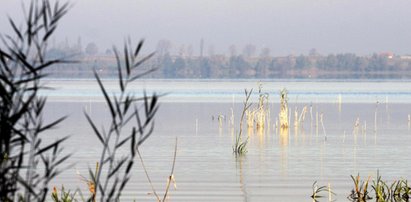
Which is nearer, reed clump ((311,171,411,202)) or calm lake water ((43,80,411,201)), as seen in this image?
reed clump ((311,171,411,202))

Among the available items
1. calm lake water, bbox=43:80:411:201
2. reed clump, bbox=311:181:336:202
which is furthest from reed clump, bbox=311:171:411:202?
calm lake water, bbox=43:80:411:201

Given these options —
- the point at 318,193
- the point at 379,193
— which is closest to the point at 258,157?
the point at 318,193

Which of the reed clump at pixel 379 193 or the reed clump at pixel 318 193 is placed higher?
the reed clump at pixel 379 193

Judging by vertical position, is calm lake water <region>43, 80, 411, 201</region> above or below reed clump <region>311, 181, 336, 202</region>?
below

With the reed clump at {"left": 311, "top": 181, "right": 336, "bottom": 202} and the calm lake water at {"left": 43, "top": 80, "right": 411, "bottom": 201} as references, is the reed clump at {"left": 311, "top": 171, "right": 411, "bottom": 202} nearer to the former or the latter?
the reed clump at {"left": 311, "top": 181, "right": 336, "bottom": 202}

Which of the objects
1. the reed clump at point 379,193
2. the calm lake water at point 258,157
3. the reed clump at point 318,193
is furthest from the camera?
the calm lake water at point 258,157

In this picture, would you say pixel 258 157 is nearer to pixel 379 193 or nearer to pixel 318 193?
pixel 318 193

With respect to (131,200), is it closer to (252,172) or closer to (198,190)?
(198,190)

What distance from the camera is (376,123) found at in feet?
124

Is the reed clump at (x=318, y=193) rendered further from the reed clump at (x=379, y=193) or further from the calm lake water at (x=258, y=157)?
the calm lake water at (x=258, y=157)

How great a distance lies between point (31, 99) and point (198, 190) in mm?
12169

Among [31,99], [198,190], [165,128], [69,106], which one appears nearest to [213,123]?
[165,128]

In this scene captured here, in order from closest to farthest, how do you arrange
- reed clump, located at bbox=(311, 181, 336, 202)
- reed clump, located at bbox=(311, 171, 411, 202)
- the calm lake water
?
reed clump, located at bbox=(311, 171, 411, 202) < reed clump, located at bbox=(311, 181, 336, 202) < the calm lake water

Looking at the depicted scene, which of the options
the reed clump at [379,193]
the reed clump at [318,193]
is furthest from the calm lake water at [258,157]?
the reed clump at [379,193]
